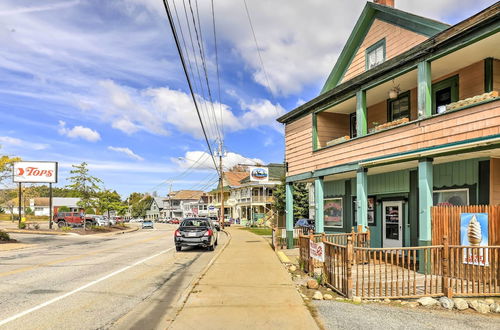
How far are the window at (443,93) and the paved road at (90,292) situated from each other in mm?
9419

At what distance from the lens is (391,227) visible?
48.5 ft

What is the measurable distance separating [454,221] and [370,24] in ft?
31.4

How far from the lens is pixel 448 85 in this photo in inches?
473

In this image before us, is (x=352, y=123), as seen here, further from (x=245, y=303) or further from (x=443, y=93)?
(x=245, y=303)

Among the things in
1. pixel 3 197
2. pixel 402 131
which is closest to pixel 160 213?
pixel 3 197

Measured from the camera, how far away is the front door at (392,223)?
1422 cm

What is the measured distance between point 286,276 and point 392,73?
6.93 m

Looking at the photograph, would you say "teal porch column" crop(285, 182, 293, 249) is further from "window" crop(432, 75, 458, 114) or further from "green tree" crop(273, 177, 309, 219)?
"green tree" crop(273, 177, 309, 219)

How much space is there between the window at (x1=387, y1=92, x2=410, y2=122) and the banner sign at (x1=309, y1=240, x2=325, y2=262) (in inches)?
260

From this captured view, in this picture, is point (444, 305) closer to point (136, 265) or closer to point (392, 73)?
point (392, 73)

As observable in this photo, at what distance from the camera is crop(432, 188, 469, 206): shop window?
11.1 meters

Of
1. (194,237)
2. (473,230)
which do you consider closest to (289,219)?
(194,237)

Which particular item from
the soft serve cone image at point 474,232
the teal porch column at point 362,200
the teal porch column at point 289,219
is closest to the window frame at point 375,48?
the teal porch column at point 362,200

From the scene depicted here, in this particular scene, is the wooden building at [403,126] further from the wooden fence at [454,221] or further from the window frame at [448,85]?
the wooden fence at [454,221]
